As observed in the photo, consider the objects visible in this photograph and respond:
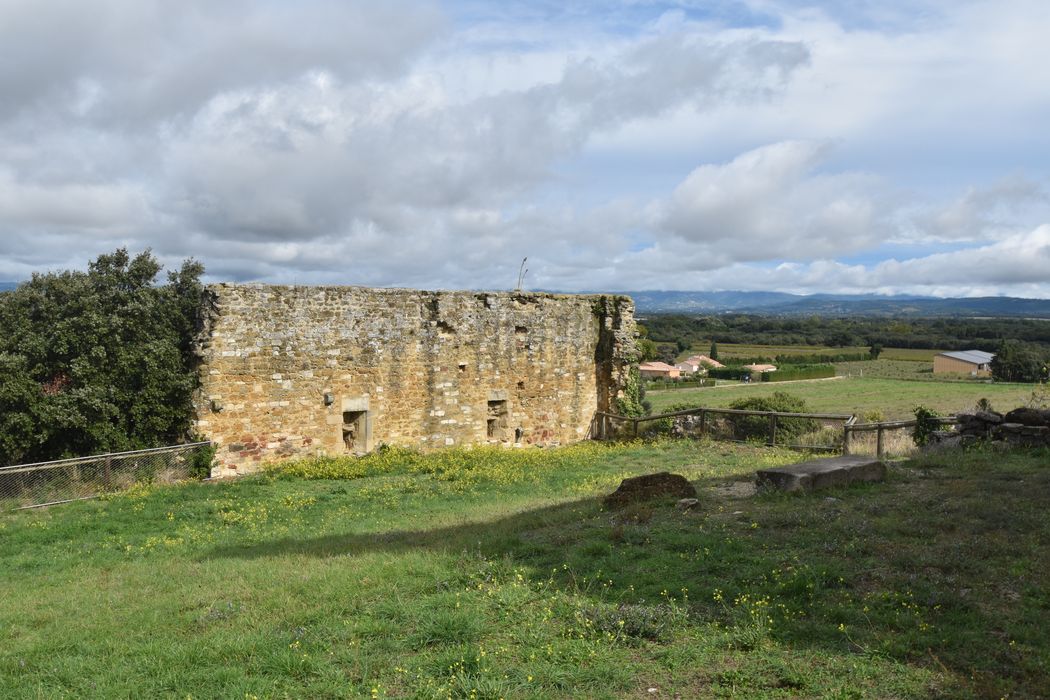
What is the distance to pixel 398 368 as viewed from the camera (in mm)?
18000

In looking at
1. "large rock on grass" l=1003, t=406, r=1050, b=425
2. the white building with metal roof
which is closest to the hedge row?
the white building with metal roof

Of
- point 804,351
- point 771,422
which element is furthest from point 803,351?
point 771,422

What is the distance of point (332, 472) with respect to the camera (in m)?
15.4

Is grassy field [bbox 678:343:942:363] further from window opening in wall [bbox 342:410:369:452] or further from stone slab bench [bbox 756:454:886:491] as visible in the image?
stone slab bench [bbox 756:454:886:491]

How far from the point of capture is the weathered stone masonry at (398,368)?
52.0 ft

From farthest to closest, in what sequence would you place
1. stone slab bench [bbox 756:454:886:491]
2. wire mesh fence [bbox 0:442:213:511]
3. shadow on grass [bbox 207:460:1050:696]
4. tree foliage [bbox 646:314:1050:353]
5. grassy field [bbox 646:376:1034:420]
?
tree foliage [bbox 646:314:1050:353] < grassy field [bbox 646:376:1034:420] < wire mesh fence [bbox 0:442:213:511] < stone slab bench [bbox 756:454:886:491] < shadow on grass [bbox 207:460:1050:696]

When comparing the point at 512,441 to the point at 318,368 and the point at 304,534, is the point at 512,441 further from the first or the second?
the point at 304,534

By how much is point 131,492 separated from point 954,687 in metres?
13.7

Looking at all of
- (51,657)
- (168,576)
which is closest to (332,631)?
(51,657)

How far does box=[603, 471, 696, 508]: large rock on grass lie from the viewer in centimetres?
1023

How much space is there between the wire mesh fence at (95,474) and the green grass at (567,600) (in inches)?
52.3

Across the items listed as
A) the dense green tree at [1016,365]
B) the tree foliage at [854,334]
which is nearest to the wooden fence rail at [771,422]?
the dense green tree at [1016,365]

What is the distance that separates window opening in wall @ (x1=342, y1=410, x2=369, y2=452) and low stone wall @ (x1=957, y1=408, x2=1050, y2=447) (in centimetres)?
1305

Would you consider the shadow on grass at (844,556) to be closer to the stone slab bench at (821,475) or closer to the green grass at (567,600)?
the green grass at (567,600)
